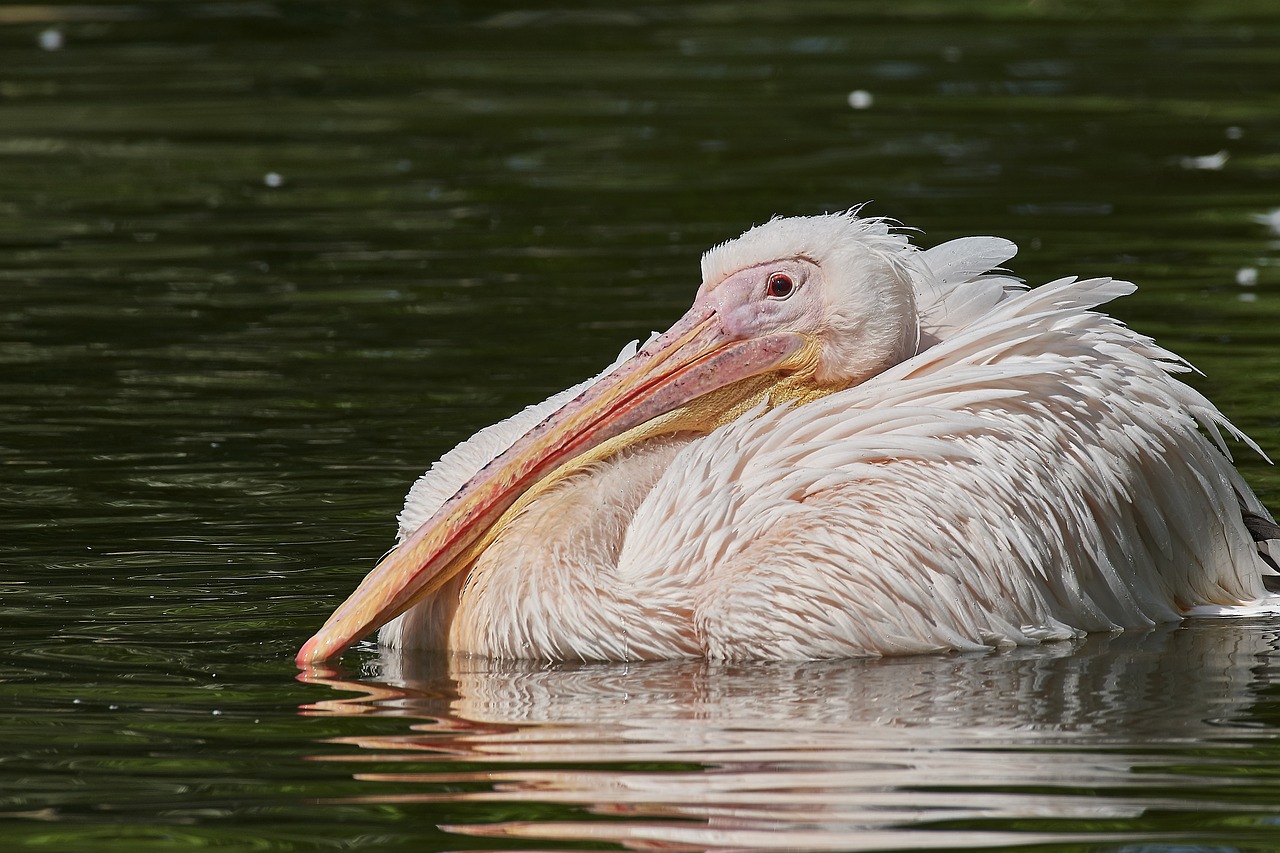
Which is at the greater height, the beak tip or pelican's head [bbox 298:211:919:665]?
pelican's head [bbox 298:211:919:665]

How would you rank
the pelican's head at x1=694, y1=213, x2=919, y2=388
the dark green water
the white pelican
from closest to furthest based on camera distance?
the dark green water → the white pelican → the pelican's head at x1=694, y1=213, x2=919, y2=388

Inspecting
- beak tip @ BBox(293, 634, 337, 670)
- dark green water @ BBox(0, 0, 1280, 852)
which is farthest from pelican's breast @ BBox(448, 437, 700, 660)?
beak tip @ BBox(293, 634, 337, 670)

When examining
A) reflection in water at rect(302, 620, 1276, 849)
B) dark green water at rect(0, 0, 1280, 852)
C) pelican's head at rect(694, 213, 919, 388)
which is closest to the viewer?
reflection in water at rect(302, 620, 1276, 849)

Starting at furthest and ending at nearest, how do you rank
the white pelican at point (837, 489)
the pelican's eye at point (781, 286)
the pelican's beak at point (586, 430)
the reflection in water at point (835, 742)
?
the pelican's eye at point (781, 286)
the pelican's beak at point (586, 430)
the white pelican at point (837, 489)
the reflection in water at point (835, 742)

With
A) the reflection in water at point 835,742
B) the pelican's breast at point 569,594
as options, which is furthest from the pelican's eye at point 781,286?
the reflection in water at point 835,742

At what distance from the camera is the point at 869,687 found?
5270 mm

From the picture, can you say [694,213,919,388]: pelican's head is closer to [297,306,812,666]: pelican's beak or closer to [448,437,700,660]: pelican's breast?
[297,306,812,666]: pelican's beak

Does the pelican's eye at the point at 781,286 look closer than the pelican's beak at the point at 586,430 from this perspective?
No

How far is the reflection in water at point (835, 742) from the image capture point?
4.23 meters

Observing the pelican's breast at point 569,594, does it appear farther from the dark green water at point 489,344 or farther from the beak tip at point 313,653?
the beak tip at point 313,653

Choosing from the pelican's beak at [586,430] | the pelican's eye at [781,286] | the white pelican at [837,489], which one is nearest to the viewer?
the white pelican at [837,489]

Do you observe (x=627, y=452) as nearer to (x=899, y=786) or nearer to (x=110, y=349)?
(x=899, y=786)

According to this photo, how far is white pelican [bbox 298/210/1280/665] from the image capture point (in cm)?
551

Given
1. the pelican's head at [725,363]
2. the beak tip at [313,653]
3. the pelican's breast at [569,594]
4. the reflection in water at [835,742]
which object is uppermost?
the pelican's head at [725,363]
